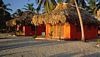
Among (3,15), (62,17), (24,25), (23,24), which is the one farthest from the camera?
(3,15)

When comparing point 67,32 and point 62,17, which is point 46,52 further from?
point 67,32

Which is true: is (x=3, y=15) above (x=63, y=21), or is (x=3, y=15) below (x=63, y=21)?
above

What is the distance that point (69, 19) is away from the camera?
30.0 meters

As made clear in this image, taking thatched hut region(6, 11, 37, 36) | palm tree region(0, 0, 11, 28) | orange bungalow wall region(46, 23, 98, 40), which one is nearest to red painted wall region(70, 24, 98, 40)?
orange bungalow wall region(46, 23, 98, 40)

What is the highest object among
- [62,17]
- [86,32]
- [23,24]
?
[62,17]

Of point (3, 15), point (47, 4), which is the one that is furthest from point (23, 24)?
point (47, 4)

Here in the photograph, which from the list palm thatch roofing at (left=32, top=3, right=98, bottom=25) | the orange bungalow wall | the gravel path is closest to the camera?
the gravel path

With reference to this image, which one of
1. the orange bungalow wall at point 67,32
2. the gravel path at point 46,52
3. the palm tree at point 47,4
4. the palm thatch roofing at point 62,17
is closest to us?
the gravel path at point 46,52

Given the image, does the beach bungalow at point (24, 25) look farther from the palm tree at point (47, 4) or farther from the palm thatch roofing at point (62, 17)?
the palm tree at point (47, 4)

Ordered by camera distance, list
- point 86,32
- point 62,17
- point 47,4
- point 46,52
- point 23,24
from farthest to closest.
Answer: point 23,24 < point 86,32 < point 47,4 < point 62,17 < point 46,52

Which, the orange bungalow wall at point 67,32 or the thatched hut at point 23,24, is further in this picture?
the thatched hut at point 23,24

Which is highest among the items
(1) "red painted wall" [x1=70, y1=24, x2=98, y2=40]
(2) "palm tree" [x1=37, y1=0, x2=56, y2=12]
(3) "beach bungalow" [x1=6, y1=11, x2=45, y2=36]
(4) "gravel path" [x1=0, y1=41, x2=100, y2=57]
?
(2) "palm tree" [x1=37, y1=0, x2=56, y2=12]

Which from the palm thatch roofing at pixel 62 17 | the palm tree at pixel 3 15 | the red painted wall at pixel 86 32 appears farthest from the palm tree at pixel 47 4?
the palm tree at pixel 3 15

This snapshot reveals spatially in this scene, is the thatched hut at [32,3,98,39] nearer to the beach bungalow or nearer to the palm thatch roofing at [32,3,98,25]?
the palm thatch roofing at [32,3,98,25]
